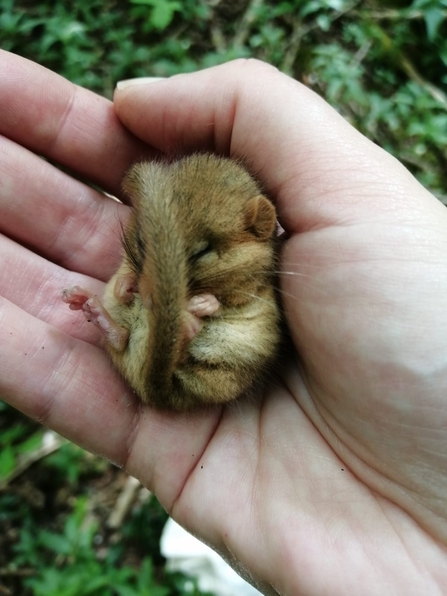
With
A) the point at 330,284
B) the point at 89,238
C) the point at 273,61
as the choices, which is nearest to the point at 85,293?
the point at 89,238

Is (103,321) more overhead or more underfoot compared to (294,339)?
more underfoot

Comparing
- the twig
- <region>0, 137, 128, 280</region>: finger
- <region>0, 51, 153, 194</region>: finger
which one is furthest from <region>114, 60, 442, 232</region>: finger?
the twig

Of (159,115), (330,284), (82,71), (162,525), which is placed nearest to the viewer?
(330,284)

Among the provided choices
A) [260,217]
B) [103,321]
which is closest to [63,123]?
[103,321]

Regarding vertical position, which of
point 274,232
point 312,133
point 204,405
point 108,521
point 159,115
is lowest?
point 108,521

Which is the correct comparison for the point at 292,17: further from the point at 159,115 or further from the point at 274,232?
the point at 274,232

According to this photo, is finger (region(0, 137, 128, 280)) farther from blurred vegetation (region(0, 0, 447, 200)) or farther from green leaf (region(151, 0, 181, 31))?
green leaf (region(151, 0, 181, 31))

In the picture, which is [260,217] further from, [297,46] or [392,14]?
[392,14]
